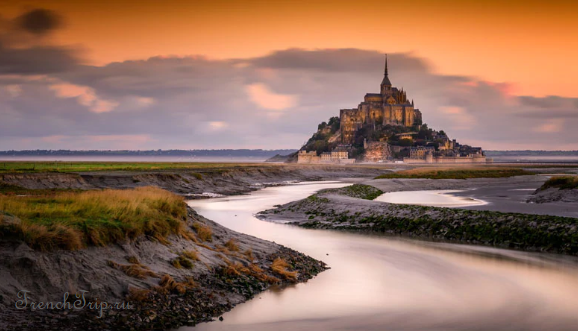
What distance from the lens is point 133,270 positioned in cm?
1227

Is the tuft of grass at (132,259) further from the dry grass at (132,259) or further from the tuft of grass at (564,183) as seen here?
the tuft of grass at (564,183)


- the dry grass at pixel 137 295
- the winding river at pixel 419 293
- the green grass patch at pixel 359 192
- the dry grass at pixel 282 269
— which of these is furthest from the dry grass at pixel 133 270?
the green grass patch at pixel 359 192

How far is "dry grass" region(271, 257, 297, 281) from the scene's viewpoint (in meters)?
15.4

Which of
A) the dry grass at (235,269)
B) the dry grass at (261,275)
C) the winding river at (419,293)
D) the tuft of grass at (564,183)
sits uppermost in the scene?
the tuft of grass at (564,183)

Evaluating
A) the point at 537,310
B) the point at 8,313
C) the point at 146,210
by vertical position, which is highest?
the point at 146,210

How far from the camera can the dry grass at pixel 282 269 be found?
15.4 m

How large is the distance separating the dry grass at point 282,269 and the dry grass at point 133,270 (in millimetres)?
4162

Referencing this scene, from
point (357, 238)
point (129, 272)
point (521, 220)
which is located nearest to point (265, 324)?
point (129, 272)

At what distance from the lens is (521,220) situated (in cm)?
Answer: 2338

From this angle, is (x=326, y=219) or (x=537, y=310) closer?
(x=537, y=310)

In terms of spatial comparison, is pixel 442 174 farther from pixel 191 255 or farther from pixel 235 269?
pixel 191 255

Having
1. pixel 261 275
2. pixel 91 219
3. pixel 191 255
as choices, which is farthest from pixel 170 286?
pixel 261 275

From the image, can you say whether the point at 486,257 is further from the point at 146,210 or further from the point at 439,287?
the point at 146,210

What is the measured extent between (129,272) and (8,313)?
2.82 metres
